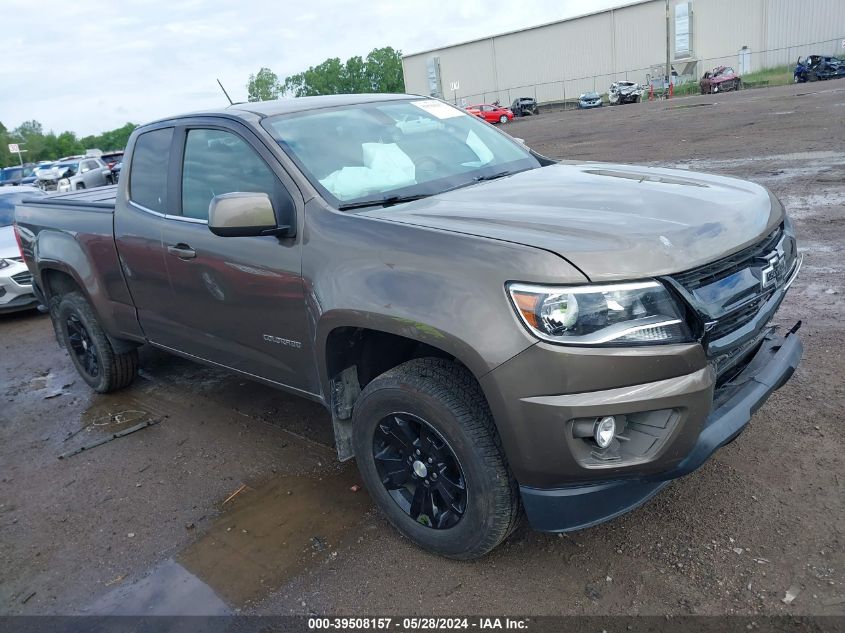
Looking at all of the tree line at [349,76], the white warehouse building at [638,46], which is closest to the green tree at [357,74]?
the tree line at [349,76]

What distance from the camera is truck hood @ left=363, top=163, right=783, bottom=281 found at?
2.41 m

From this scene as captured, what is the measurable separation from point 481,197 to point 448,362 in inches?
33.1

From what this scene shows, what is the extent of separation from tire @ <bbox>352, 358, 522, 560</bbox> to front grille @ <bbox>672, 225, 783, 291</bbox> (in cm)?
85

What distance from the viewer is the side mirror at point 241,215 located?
3.05m

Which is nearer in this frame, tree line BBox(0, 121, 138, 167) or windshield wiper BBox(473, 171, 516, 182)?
windshield wiper BBox(473, 171, 516, 182)

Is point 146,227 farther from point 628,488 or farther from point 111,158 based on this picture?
point 111,158

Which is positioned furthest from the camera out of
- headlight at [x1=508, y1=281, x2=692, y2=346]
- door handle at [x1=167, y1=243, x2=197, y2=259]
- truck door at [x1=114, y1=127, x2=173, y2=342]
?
truck door at [x1=114, y1=127, x2=173, y2=342]

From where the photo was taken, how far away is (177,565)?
318 cm

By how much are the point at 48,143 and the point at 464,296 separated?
113 meters

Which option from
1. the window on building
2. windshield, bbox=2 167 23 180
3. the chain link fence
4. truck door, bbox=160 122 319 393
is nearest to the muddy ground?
truck door, bbox=160 122 319 393

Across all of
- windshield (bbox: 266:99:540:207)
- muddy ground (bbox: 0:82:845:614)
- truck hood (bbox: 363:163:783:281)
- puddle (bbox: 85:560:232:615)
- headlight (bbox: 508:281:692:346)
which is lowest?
muddy ground (bbox: 0:82:845:614)

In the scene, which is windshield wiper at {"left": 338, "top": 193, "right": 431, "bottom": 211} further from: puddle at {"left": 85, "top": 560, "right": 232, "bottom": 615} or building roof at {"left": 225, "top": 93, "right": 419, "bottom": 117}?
puddle at {"left": 85, "top": 560, "right": 232, "bottom": 615}

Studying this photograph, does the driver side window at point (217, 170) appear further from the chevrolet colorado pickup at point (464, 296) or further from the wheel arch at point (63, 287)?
the wheel arch at point (63, 287)

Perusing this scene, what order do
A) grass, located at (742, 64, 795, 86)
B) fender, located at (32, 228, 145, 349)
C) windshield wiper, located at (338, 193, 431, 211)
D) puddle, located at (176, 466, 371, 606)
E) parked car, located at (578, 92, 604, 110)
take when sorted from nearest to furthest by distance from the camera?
puddle, located at (176, 466, 371, 606) < windshield wiper, located at (338, 193, 431, 211) < fender, located at (32, 228, 145, 349) < grass, located at (742, 64, 795, 86) < parked car, located at (578, 92, 604, 110)
